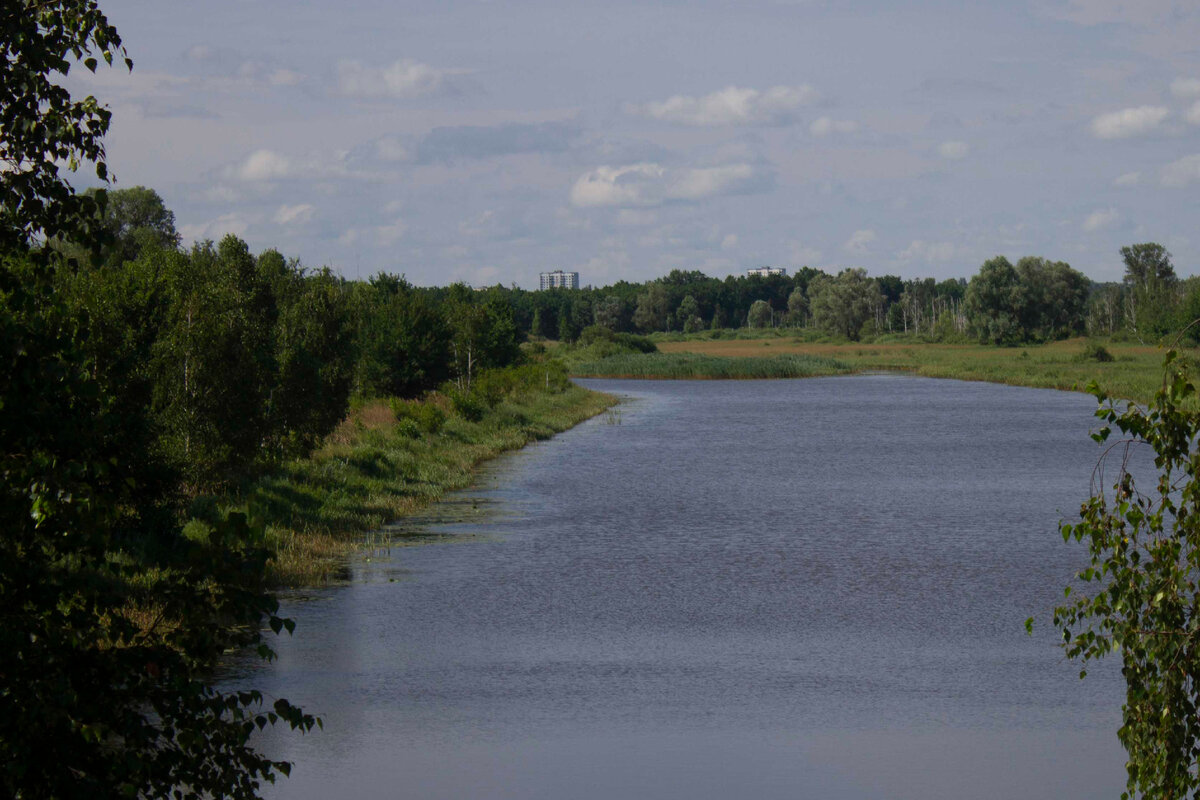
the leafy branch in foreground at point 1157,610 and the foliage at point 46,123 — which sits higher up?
the foliage at point 46,123

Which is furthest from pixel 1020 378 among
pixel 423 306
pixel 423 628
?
pixel 423 628

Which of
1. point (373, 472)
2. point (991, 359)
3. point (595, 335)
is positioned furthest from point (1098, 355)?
point (373, 472)

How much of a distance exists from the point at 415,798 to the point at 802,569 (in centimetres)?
1360

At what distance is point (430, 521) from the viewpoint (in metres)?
31.0

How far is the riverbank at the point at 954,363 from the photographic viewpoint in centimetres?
9194

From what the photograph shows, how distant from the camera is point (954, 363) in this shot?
380 feet

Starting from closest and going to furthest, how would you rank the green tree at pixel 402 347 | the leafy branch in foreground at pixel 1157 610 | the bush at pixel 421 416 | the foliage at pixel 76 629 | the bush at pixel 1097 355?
the foliage at pixel 76 629
the leafy branch in foreground at pixel 1157 610
the bush at pixel 421 416
the green tree at pixel 402 347
the bush at pixel 1097 355

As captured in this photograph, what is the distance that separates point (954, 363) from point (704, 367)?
2331 centimetres

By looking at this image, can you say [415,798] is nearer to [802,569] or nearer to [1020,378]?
[802,569]

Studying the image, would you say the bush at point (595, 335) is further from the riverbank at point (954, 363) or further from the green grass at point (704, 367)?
the green grass at point (704, 367)

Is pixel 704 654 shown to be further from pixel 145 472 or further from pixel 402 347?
pixel 402 347

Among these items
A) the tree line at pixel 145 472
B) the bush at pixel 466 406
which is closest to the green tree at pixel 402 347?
the tree line at pixel 145 472

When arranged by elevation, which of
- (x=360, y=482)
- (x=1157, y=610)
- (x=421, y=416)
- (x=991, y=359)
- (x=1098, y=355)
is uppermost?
(x=1098, y=355)

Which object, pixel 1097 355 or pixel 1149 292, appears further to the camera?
pixel 1149 292
